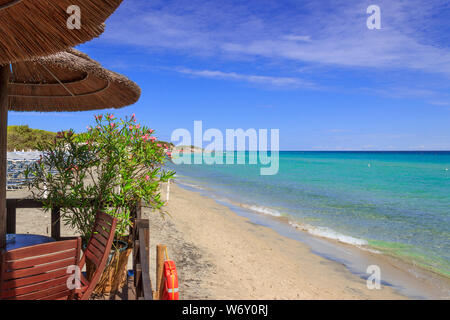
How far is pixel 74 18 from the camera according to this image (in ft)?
6.88

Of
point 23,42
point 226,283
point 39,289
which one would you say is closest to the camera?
point 23,42

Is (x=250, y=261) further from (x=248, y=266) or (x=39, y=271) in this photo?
(x=39, y=271)

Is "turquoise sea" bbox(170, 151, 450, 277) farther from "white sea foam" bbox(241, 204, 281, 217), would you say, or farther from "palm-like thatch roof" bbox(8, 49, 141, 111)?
"palm-like thatch roof" bbox(8, 49, 141, 111)

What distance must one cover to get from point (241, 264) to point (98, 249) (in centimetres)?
423

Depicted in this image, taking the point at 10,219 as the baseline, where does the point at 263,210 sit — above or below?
below

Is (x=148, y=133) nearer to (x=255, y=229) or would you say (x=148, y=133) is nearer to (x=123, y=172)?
(x=123, y=172)

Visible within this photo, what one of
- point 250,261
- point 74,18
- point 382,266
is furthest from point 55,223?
point 382,266

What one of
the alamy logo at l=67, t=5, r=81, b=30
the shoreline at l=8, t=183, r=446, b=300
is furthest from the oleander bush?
the alamy logo at l=67, t=5, r=81, b=30

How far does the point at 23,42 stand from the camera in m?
2.13

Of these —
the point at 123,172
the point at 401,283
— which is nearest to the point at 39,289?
the point at 123,172

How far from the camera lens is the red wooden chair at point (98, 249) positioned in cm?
258

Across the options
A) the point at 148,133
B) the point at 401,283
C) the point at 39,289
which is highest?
the point at 148,133

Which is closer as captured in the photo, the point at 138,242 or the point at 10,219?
the point at 138,242

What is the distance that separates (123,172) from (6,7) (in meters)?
2.28
